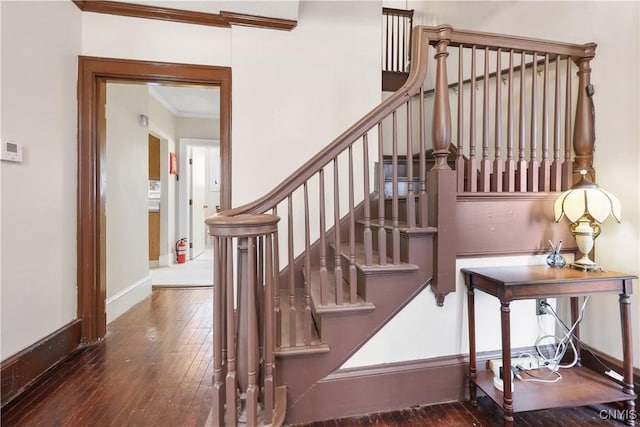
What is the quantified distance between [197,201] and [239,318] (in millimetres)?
5466

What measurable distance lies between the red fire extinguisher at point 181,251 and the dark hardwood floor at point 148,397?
296 cm

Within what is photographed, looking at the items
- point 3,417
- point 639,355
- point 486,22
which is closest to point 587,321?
point 639,355

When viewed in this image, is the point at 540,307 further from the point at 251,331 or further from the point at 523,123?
the point at 251,331

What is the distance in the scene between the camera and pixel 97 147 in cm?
228

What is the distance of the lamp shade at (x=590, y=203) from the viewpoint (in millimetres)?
1537

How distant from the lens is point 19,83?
174 cm

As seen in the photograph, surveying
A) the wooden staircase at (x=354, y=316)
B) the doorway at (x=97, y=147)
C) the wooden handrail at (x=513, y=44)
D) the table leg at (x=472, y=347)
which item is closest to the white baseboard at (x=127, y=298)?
the doorway at (x=97, y=147)

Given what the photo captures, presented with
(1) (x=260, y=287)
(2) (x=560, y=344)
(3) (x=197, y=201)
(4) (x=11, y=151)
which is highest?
(4) (x=11, y=151)

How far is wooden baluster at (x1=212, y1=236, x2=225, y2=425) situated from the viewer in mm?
1175

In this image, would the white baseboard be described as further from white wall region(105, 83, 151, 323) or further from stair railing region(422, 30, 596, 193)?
stair railing region(422, 30, 596, 193)

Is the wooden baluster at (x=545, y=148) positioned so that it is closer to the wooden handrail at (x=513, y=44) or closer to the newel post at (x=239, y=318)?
the wooden handrail at (x=513, y=44)

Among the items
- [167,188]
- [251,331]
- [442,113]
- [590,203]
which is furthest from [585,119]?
[167,188]

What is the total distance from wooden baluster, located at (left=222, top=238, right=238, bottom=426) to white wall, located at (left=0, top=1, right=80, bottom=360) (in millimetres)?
1421

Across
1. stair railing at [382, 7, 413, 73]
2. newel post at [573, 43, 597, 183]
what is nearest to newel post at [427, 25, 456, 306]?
newel post at [573, 43, 597, 183]
